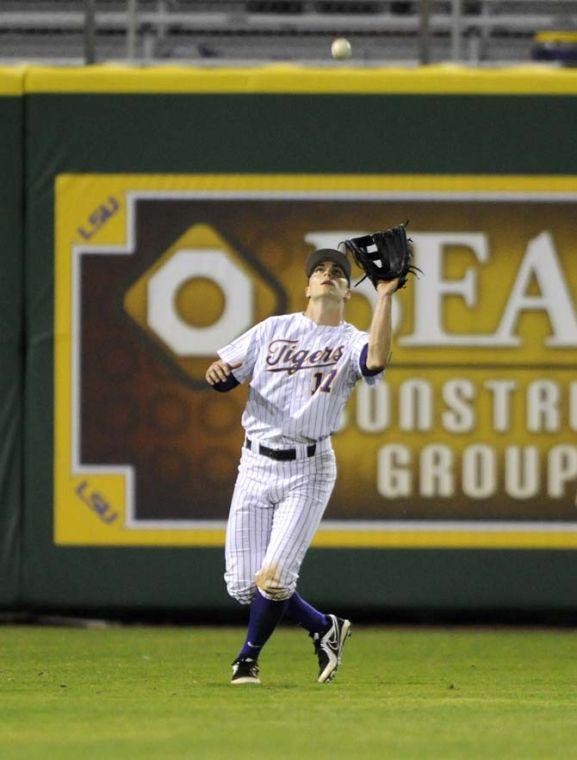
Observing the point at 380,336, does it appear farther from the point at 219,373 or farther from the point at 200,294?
the point at 200,294

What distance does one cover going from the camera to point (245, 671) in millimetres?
7039

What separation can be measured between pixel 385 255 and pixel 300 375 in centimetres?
58

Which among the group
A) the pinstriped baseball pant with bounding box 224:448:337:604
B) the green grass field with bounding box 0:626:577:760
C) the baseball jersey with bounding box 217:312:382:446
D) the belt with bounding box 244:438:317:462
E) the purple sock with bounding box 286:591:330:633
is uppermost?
the baseball jersey with bounding box 217:312:382:446

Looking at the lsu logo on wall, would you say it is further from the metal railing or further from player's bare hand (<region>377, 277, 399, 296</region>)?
player's bare hand (<region>377, 277, 399, 296</region>)

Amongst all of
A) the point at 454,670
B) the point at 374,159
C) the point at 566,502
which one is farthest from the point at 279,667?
the point at 374,159

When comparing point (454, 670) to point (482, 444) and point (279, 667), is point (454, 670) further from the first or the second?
point (482, 444)

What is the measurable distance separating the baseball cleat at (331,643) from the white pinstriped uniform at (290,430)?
357 mm

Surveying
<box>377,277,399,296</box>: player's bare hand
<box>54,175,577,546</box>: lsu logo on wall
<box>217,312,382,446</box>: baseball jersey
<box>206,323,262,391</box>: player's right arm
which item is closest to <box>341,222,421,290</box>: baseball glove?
Answer: <box>377,277,399,296</box>: player's bare hand

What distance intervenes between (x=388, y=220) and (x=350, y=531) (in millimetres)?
1733

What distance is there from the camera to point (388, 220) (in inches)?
390

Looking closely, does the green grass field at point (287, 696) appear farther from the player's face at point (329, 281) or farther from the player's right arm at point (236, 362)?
the player's face at point (329, 281)

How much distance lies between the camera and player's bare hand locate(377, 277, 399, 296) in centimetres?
683

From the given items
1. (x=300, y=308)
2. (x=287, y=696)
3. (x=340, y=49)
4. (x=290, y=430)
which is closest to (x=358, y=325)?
(x=300, y=308)

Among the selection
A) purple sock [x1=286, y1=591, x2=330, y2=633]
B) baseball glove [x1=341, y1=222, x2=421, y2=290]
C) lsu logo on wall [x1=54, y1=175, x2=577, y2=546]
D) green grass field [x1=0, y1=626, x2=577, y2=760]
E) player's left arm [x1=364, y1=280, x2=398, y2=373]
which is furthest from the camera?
lsu logo on wall [x1=54, y1=175, x2=577, y2=546]
